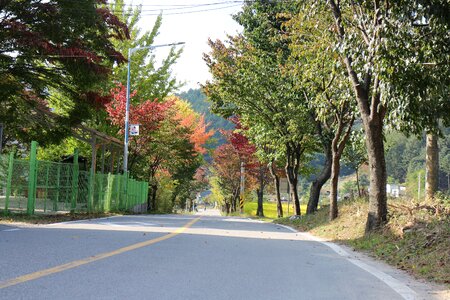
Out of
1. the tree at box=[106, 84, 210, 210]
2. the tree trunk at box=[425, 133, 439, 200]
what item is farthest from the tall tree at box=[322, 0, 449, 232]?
the tree at box=[106, 84, 210, 210]

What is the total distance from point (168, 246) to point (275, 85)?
1470cm

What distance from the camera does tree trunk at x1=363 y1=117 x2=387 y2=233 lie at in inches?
481

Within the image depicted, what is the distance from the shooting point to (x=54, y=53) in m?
13.9

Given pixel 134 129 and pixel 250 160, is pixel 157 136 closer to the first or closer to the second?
pixel 134 129

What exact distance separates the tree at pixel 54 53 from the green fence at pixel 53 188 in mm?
1932

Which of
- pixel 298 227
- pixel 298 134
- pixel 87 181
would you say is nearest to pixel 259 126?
pixel 298 134

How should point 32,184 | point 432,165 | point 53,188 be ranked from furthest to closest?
point 53,188 < point 32,184 < point 432,165

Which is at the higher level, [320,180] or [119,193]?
[320,180]

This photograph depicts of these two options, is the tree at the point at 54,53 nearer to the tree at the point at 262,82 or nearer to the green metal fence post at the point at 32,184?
the green metal fence post at the point at 32,184

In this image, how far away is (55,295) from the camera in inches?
180

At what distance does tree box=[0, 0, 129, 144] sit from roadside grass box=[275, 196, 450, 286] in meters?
8.69

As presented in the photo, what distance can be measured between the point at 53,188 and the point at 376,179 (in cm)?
1051

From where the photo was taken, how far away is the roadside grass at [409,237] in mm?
8039

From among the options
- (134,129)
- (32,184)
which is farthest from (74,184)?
(134,129)
